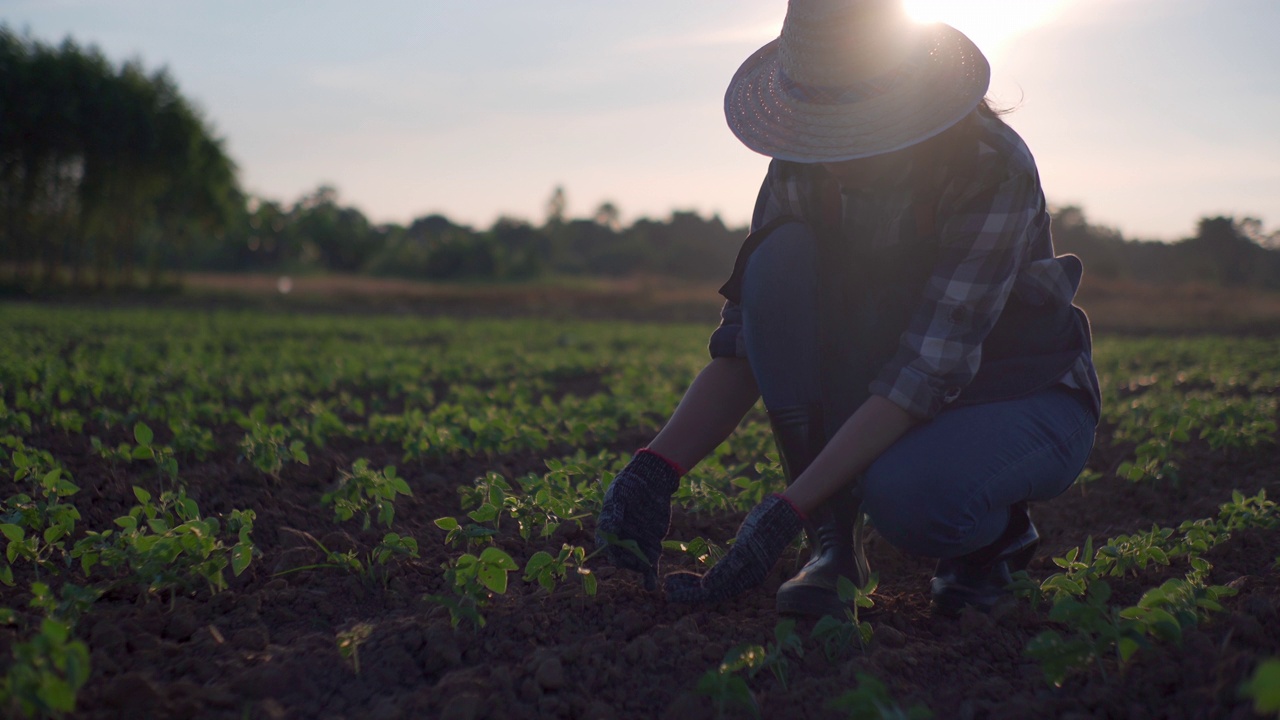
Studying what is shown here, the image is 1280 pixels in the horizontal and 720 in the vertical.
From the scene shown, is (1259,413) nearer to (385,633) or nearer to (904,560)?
(904,560)

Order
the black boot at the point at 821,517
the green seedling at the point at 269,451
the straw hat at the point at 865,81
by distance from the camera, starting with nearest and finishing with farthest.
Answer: the straw hat at the point at 865,81, the black boot at the point at 821,517, the green seedling at the point at 269,451

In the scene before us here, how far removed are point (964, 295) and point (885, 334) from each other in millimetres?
302

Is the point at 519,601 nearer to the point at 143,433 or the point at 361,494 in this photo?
the point at 361,494

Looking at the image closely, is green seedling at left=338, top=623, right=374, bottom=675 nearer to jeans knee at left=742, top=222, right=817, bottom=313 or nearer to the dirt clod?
the dirt clod

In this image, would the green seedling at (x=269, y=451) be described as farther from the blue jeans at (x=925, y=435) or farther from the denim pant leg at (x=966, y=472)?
the denim pant leg at (x=966, y=472)

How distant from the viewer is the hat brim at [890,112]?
6.55 ft

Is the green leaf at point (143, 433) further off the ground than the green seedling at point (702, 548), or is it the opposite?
the green leaf at point (143, 433)

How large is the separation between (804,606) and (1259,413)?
11.7ft

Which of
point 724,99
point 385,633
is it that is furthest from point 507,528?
point 724,99

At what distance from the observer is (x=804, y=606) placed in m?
1.98

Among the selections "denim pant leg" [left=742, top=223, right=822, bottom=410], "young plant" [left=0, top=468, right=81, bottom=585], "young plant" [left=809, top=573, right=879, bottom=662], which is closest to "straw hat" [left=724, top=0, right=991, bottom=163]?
"denim pant leg" [left=742, top=223, right=822, bottom=410]

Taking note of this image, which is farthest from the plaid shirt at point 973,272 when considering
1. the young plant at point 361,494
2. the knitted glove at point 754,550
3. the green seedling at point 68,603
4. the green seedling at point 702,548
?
the green seedling at point 68,603

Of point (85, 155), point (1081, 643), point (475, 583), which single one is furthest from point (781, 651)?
point (85, 155)

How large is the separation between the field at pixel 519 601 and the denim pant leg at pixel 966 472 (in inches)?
8.1
